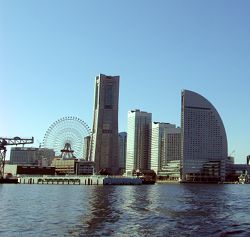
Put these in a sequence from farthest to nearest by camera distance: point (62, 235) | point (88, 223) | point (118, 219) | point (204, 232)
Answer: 1. point (118, 219)
2. point (88, 223)
3. point (204, 232)
4. point (62, 235)

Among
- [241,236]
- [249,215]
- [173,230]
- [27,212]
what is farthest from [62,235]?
[249,215]

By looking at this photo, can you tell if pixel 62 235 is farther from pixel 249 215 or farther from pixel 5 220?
pixel 249 215

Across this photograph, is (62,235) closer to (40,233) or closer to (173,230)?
(40,233)

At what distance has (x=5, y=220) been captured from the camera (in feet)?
207

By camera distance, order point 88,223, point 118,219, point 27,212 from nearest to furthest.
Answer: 1. point 88,223
2. point 118,219
3. point 27,212

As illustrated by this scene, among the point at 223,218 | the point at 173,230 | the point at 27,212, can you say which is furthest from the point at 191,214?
the point at 27,212

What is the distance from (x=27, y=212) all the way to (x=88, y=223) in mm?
19911

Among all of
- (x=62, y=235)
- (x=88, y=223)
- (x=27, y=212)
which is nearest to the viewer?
(x=62, y=235)

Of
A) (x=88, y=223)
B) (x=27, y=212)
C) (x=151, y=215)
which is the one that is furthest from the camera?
(x=27, y=212)

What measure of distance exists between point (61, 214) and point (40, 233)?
2047 cm

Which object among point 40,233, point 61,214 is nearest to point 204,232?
point 40,233

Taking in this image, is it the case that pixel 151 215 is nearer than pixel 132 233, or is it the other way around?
pixel 132 233

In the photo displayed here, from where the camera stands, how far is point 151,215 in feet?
233

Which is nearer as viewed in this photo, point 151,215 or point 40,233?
point 40,233
